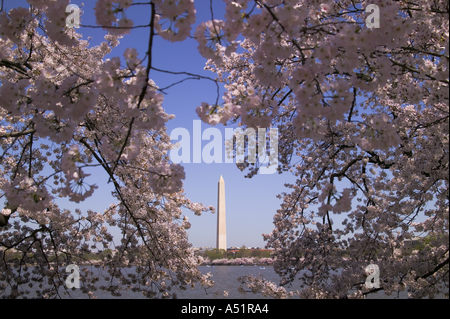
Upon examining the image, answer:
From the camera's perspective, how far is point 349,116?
503cm

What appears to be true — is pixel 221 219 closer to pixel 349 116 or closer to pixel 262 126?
pixel 349 116

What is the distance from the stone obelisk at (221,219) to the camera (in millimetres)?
20147

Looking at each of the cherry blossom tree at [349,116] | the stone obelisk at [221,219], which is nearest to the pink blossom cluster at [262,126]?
the cherry blossom tree at [349,116]

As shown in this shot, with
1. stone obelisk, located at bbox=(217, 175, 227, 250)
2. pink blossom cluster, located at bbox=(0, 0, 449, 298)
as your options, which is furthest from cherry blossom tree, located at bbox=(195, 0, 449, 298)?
stone obelisk, located at bbox=(217, 175, 227, 250)

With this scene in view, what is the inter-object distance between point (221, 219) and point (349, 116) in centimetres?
1800

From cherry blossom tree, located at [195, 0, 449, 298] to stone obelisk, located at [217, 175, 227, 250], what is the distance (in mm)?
13234

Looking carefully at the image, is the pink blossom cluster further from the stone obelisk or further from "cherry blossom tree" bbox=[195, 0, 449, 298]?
the stone obelisk

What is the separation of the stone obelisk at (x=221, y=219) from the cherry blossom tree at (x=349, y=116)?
13.2m

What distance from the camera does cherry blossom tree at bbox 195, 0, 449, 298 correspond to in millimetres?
2330

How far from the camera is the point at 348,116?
16.7 feet

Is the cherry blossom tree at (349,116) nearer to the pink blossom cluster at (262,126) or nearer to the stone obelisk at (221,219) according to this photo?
the pink blossom cluster at (262,126)

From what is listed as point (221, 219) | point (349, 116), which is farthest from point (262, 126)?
point (221, 219)
